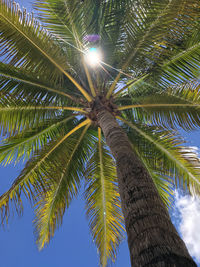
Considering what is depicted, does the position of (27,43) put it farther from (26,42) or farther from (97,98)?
(97,98)

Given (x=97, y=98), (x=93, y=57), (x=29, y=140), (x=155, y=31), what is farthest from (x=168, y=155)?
(x=29, y=140)

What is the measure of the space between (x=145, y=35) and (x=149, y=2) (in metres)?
0.64

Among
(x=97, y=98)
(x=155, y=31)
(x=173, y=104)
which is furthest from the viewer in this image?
(x=97, y=98)

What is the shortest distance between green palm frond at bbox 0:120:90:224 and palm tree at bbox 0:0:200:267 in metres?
0.02

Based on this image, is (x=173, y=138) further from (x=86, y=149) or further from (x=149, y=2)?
(x=149, y=2)

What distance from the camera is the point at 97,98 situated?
5809mm

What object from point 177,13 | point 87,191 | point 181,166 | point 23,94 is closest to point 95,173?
point 87,191

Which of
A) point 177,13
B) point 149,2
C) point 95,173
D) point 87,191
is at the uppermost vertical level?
point 149,2

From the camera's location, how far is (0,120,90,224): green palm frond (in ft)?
16.4

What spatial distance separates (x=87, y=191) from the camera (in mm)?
6645

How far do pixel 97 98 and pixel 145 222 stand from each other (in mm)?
Result: 3931

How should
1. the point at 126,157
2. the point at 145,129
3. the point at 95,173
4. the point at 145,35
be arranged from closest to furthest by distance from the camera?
the point at 126,157
the point at 145,35
the point at 145,129
the point at 95,173

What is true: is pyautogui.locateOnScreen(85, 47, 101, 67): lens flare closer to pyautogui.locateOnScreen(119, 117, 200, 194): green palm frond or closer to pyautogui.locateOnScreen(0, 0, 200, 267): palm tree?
pyautogui.locateOnScreen(0, 0, 200, 267): palm tree

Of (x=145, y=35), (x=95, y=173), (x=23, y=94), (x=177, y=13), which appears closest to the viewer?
(x=177, y=13)
